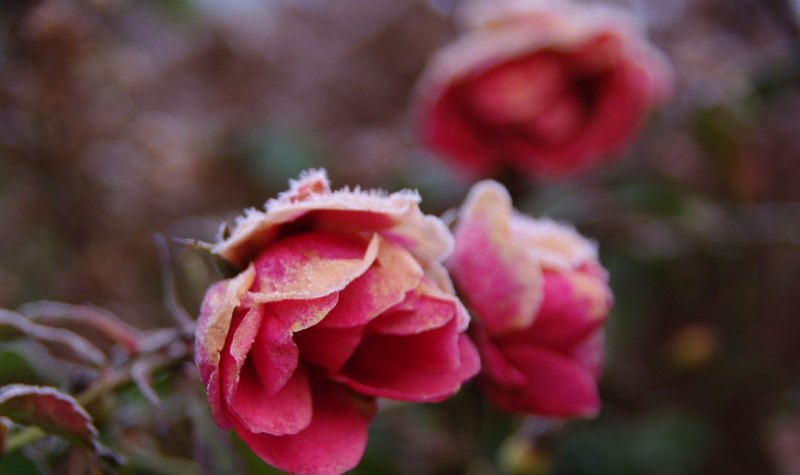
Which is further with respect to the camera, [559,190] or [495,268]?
[559,190]

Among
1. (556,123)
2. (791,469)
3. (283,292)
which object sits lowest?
(791,469)

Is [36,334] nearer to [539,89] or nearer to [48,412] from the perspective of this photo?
[48,412]

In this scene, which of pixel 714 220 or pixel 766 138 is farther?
pixel 766 138

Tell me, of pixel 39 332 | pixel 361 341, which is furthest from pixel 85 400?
pixel 361 341

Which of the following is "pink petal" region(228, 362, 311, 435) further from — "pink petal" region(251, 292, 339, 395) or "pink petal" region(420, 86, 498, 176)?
"pink petal" region(420, 86, 498, 176)

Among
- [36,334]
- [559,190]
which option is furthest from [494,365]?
[559,190]

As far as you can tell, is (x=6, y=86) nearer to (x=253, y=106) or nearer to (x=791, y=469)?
(x=253, y=106)

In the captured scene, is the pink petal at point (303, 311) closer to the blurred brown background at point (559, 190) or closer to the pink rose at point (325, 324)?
the pink rose at point (325, 324)
